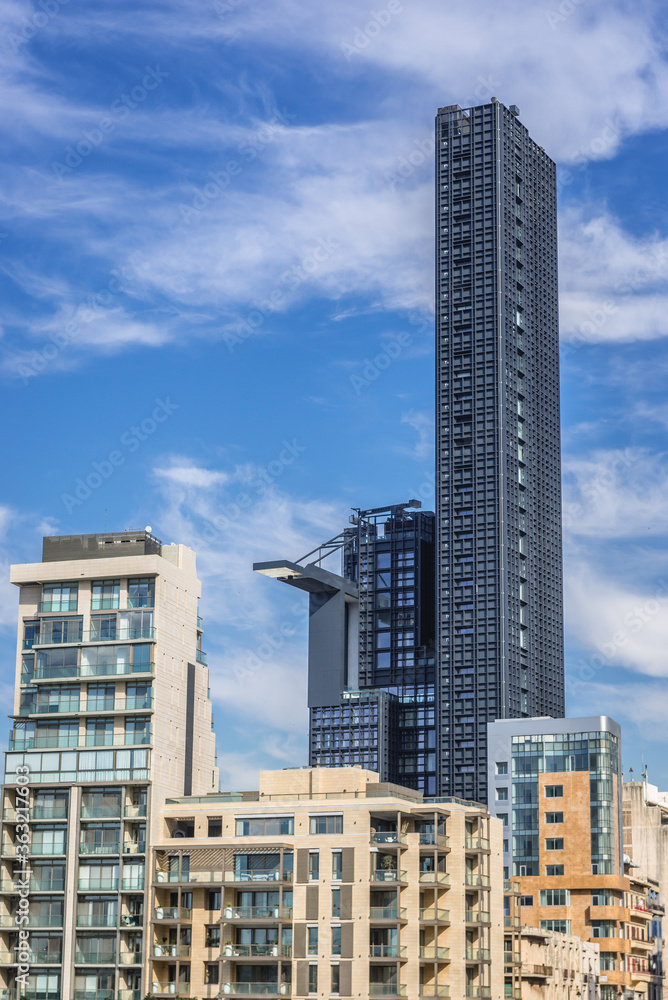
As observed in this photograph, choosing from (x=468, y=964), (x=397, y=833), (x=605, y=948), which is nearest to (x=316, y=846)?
(x=397, y=833)

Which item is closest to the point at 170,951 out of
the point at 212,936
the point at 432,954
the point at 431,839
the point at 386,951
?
the point at 212,936

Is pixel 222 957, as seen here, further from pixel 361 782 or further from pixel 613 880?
pixel 613 880

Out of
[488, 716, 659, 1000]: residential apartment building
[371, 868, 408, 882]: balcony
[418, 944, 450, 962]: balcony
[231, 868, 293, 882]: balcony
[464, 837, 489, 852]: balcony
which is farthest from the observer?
[488, 716, 659, 1000]: residential apartment building

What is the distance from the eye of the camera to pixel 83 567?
141 m

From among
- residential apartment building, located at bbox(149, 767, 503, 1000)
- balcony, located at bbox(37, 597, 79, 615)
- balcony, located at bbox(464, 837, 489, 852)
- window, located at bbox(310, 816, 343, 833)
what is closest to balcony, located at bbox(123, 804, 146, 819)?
residential apartment building, located at bbox(149, 767, 503, 1000)

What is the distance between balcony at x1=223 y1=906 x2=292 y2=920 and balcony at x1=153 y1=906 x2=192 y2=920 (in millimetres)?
3600

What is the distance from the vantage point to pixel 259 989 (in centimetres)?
12888

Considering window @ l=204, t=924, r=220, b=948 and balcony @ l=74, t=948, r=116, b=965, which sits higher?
window @ l=204, t=924, r=220, b=948

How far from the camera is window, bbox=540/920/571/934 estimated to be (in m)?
186

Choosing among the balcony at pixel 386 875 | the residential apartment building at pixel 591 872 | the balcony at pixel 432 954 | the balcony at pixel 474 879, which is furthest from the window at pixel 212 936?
the residential apartment building at pixel 591 872

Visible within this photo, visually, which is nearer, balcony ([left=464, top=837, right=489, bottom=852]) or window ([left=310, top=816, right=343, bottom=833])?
window ([left=310, top=816, right=343, bottom=833])

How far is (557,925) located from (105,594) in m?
73.9

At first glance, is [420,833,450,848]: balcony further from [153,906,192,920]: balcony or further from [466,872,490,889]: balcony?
[153,906,192,920]: balcony

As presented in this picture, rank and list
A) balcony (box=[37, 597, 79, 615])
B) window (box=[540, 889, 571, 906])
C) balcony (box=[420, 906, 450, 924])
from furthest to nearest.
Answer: window (box=[540, 889, 571, 906]) → balcony (box=[37, 597, 79, 615]) → balcony (box=[420, 906, 450, 924])
